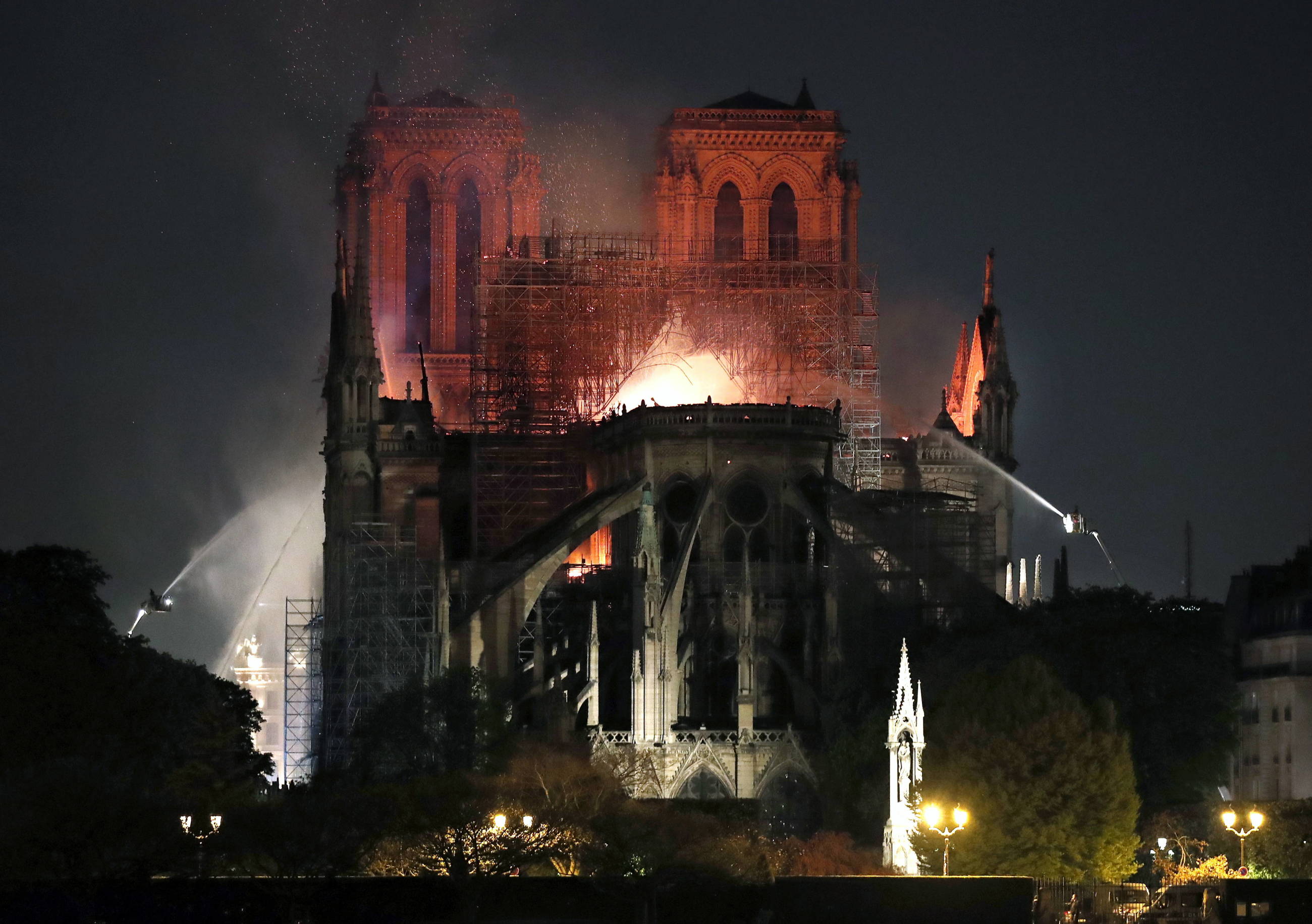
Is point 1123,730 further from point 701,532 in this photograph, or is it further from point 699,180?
point 699,180

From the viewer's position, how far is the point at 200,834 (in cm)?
7219

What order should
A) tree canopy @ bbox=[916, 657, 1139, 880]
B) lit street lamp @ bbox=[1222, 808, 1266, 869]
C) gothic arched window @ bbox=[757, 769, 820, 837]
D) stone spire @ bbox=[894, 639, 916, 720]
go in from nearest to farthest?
lit street lamp @ bbox=[1222, 808, 1266, 869], tree canopy @ bbox=[916, 657, 1139, 880], stone spire @ bbox=[894, 639, 916, 720], gothic arched window @ bbox=[757, 769, 820, 837]

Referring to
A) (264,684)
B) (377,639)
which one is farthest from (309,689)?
(264,684)

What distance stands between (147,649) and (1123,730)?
2606 centimetres

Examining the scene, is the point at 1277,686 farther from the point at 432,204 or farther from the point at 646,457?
the point at 432,204

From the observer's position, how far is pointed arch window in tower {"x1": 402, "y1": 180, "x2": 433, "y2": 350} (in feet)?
403

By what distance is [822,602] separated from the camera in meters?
98.1

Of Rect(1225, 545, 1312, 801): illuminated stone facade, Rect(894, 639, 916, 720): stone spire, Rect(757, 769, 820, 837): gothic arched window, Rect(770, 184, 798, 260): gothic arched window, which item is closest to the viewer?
Rect(894, 639, 916, 720): stone spire

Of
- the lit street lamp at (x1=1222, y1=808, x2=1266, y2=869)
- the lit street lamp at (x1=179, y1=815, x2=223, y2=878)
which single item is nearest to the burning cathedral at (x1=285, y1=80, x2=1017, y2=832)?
the lit street lamp at (x1=1222, y1=808, x2=1266, y2=869)

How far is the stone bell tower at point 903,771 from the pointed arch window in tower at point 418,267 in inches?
1724

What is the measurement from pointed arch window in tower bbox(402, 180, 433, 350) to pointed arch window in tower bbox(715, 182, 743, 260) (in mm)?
10612

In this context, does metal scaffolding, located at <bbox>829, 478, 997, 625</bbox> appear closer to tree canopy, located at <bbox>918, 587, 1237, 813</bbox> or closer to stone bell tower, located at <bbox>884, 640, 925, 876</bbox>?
tree canopy, located at <bbox>918, 587, 1237, 813</bbox>

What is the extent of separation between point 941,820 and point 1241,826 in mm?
7978

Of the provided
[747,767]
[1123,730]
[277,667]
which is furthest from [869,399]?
[277,667]
